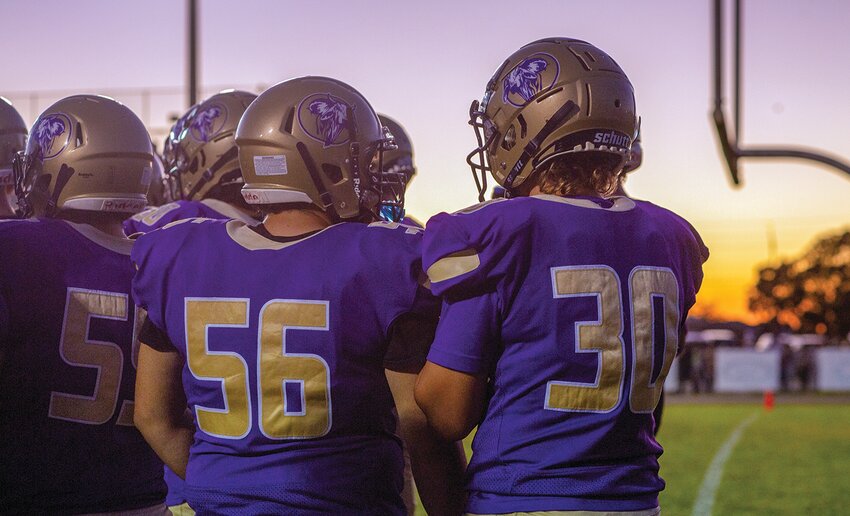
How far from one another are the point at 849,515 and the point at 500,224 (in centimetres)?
742

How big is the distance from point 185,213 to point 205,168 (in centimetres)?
36

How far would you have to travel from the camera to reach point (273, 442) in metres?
2.64

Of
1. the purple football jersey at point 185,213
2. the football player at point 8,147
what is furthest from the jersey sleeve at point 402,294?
the football player at point 8,147

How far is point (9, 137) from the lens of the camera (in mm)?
4285

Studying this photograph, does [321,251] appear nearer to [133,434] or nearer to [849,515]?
[133,434]

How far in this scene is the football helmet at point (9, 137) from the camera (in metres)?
4.18

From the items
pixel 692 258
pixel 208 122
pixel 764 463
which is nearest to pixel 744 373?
pixel 764 463

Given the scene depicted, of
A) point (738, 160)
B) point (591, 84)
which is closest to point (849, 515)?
point (738, 160)

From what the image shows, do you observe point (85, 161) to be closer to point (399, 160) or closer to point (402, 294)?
point (402, 294)

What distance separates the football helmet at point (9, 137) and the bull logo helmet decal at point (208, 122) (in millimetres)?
660

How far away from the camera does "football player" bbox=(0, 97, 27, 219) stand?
163 inches

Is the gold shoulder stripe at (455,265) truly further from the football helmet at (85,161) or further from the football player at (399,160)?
the football helmet at (85,161)

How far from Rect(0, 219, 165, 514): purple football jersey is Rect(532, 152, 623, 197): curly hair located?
1.24 metres

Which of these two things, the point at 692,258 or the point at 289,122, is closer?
the point at 692,258
